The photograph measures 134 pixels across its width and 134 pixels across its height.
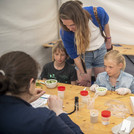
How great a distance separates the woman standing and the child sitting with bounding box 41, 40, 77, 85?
127 millimetres

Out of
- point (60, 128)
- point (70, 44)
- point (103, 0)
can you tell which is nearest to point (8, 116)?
point (60, 128)

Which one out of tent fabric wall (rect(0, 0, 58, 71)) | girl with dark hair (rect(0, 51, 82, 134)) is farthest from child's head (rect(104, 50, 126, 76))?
tent fabric wall (rect(0, 0, 58, 71))

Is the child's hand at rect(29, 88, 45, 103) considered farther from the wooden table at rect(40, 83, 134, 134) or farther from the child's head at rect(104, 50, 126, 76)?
the child's head at rect(104, 50, 126, 76)

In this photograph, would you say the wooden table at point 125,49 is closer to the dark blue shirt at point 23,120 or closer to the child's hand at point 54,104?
the child's hand at point 54,104

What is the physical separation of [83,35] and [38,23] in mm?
1963

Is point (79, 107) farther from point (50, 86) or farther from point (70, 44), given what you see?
point (70, 44)

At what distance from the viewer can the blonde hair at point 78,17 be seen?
5.71ft

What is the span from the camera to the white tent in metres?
2.81

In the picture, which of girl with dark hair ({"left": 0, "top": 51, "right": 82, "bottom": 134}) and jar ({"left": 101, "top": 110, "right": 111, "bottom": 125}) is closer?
girl with dark hair ({"left": 0, "top": 51, "right": 82, "bottom": 134})

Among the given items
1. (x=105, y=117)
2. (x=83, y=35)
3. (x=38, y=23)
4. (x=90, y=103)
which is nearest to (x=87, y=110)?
(x=90, y=103)

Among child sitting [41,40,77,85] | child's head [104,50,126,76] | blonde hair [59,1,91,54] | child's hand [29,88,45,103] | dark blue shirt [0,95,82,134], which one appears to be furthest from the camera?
child sitting [41,40,77,85]

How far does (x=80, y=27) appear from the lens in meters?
1.82

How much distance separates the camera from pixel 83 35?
189 cm

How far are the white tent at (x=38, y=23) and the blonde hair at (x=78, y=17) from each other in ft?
4.17
